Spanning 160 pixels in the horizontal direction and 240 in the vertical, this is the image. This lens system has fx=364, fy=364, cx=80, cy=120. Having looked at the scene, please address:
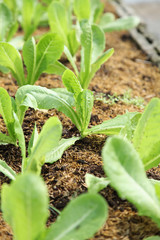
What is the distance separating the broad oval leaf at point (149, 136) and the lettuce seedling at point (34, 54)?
642mm

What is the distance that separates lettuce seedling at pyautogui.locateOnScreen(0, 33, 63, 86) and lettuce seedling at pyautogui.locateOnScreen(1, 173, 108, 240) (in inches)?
31.6

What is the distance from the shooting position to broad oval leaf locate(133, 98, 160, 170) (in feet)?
3.91

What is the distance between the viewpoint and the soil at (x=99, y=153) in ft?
3.73

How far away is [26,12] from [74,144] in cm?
129

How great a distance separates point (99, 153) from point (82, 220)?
562 mm

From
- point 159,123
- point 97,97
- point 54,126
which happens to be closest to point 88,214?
point 54,126

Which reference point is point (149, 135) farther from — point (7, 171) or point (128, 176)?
point (7, 171)

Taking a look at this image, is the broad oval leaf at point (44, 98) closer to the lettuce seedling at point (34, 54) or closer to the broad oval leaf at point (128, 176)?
the lettuce seedling at point (34, 54)

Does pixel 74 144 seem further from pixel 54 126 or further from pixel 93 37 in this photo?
pixel 93 37

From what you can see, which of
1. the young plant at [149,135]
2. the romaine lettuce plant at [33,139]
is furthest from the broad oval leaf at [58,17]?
the young plant at [149,135]

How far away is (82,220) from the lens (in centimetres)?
93

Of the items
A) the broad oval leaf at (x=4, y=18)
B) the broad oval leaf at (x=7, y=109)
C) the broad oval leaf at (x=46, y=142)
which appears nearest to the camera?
the broad oval leaf at (x=46, y=142)

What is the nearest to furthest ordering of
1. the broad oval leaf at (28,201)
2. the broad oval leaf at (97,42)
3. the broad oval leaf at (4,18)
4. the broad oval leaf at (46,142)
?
1. the broad oval leaf at (28,201)
2. the broad oval leaf at (46,142)
3. the broad oval leaf at (97,42)
4. the broad oval leaf at (4,18)

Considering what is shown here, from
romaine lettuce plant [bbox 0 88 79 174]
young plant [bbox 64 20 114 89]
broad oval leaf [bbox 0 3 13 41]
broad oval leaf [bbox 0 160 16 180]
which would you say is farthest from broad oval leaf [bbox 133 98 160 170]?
broad oval leaf [bbox 0 3 13 41]
